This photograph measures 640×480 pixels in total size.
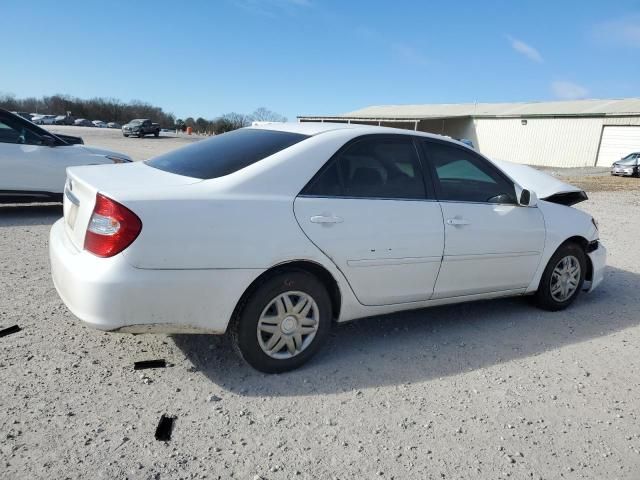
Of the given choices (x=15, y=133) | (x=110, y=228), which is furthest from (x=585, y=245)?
(x=15, y=133)

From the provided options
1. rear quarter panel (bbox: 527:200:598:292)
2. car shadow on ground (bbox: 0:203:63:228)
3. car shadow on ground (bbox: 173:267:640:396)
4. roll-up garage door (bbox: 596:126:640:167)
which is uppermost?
roll-up garage door (bbox: 596:126:640:167)

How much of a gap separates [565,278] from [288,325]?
2915 mm

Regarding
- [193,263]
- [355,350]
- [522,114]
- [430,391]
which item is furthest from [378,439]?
[522,114]

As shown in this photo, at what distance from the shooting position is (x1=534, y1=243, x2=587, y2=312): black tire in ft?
14.8

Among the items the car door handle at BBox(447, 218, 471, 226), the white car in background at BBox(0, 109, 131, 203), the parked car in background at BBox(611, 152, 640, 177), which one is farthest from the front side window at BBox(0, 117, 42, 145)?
the parked car in background at BBox(611, 152, 640, 177)

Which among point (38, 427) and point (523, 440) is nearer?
point (38, 427)

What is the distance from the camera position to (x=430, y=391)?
10.2 ft

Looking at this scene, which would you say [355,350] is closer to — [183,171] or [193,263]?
[193,263]

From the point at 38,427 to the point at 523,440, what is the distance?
97.8 inches

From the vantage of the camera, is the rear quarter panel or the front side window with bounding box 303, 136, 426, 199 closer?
the front side window with bounding box 303, 136, 426, 199

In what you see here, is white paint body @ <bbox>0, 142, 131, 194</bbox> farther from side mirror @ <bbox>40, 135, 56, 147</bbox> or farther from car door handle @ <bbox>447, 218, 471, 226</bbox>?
car door handle @ <bbox>447, 218, 471, 226</bbox>

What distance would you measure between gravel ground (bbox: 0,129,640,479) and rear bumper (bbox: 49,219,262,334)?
436 mm

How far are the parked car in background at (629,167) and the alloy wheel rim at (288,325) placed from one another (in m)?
29.1

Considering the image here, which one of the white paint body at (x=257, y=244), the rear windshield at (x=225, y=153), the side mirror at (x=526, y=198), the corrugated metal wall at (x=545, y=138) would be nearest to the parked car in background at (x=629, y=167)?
the corrugated metal wall at (x=545, y=138)
